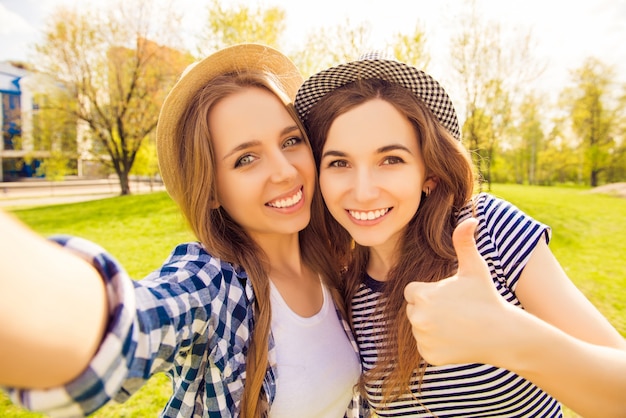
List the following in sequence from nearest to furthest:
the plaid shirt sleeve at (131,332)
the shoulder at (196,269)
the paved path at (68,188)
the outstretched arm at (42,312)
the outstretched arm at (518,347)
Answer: the outstretched arm at (42,312), the plaid shirt sleeve at (131,332), the outstretched arm at (518,347), the shoulder at (196,269), the paved path at (68,188)

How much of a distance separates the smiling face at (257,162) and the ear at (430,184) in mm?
638

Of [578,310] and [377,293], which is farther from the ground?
[578,310]

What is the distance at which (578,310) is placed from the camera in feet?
4.24

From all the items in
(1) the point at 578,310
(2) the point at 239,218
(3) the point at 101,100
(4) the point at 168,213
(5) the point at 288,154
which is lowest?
(4) the point at 168,213

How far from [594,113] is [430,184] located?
36.3 meters

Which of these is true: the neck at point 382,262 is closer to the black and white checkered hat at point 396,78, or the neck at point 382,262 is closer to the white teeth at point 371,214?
the white teeth at point 371,214

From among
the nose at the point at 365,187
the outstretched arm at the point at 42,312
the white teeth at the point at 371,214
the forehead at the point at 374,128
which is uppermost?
the forehead at the point at 374,128

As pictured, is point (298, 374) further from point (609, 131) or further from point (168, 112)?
point (609, 131)

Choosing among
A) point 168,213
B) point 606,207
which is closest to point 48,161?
point 168,213

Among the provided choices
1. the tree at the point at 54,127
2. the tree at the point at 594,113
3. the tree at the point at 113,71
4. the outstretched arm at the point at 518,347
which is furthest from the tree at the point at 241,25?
the tree at the point at 594,113

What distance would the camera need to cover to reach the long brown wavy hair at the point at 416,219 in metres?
1.63

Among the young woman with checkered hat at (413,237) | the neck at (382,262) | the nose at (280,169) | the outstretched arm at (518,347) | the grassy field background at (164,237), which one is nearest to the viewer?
the outstretched arm at (518,347)

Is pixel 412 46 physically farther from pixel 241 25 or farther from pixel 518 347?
pixel 518 347

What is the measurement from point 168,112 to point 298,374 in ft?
4.68
